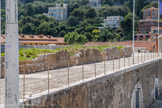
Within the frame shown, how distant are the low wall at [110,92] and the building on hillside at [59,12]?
375 feet

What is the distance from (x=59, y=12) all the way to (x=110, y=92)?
12475cm

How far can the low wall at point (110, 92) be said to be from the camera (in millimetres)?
7691

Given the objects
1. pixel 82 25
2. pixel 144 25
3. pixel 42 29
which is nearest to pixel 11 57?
pixel 42 29

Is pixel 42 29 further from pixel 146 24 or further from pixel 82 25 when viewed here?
pixel 146 24

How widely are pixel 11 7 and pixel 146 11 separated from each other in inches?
4332

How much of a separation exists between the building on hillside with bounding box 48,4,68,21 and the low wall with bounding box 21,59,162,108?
114 m

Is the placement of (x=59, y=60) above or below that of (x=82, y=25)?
below

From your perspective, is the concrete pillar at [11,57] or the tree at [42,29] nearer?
the concrete pillar at [11,57]

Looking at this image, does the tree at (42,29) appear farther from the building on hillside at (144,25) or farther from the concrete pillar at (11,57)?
the concrete pillar at (11,57)

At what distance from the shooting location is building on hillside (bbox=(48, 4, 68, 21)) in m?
133

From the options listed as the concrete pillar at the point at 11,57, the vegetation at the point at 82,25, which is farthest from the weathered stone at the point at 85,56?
the vegetation at the point at 82,25

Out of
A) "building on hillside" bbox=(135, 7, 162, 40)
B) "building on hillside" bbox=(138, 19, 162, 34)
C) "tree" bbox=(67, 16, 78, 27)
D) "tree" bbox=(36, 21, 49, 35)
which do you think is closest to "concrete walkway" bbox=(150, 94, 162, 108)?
"tree" bbox=(36, 21, 49, 35)

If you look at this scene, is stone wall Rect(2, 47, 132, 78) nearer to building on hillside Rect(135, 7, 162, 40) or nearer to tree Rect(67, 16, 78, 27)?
building on hillside Rect(135, 7, 162, 40)

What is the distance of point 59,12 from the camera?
134125mm
